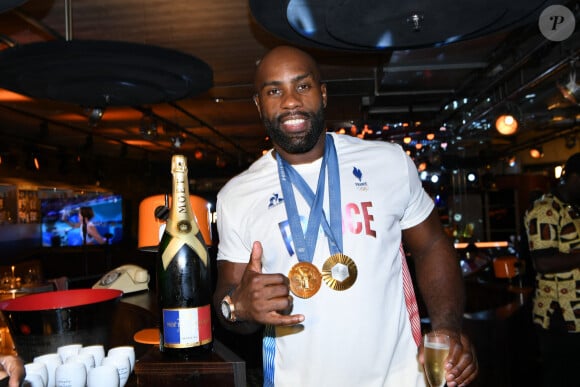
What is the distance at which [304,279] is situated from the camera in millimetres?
1449

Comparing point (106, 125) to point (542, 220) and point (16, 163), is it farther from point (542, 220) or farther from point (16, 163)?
point (542, 220)

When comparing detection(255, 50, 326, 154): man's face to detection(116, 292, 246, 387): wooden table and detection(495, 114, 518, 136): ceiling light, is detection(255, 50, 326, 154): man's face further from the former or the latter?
detection(495, 114, 518, 136): ceiling light

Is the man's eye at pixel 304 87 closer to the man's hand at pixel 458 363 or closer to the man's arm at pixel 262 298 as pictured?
the man's arm at pixel 262 298

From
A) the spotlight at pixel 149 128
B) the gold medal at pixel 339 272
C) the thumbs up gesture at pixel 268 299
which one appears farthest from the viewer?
the spotlight at pixel 149 128

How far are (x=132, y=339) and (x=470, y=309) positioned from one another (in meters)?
5.17

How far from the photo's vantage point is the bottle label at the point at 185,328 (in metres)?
1.07

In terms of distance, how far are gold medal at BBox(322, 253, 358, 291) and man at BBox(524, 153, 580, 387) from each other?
2.00 m

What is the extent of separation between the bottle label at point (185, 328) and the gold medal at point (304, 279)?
1.25ft

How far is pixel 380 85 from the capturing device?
5883mm

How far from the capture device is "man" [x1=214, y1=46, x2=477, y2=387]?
4.66 feet

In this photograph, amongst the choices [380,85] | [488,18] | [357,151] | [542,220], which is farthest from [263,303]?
[380,85]

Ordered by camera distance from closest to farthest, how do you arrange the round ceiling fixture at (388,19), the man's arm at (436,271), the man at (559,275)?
the man's arm at (436,271), the round ceiling fixture at (388,19), the man at (559,275)

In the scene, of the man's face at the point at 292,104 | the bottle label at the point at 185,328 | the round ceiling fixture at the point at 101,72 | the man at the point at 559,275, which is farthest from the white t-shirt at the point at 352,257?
the man at the point at 559,275

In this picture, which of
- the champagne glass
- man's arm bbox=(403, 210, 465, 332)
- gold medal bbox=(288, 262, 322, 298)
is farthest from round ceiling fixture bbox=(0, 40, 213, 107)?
the champagne glass
